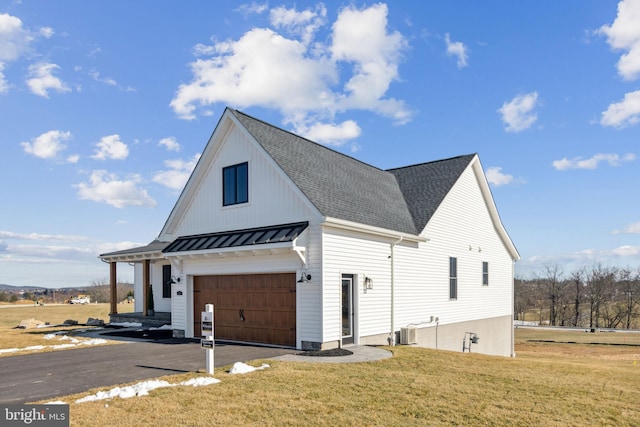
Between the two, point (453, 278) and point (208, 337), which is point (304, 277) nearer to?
point (208, 337)

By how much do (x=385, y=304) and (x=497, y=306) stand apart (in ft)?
36.5

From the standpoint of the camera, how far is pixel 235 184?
15.7m

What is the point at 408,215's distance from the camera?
18.1 m

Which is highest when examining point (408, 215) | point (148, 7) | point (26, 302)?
point (148, 7)

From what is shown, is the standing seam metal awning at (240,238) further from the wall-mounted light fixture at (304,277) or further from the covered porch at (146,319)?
the covered porch at (146,319)

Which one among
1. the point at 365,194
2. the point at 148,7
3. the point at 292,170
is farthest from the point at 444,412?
the point at 148,7

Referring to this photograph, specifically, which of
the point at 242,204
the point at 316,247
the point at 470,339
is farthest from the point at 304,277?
the point at 470,339

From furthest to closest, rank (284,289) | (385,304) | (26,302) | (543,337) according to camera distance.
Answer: (26,302) < (543,337) < (385,304) < (284,289)

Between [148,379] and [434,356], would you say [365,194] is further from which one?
[148,379]

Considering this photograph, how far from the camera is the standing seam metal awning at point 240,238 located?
43.1 feet

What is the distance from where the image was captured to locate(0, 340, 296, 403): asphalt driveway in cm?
874

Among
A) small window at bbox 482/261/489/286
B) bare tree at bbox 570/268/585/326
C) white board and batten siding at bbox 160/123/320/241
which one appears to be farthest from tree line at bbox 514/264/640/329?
white board and batten siding at bbox 160/123/320/241

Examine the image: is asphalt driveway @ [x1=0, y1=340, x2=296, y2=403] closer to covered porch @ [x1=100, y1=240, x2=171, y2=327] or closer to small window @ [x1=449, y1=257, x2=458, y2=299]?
covered porch @ [x1=100, y1=240, x2=171, y2=327]

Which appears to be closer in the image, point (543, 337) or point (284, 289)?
point (284, 289)
